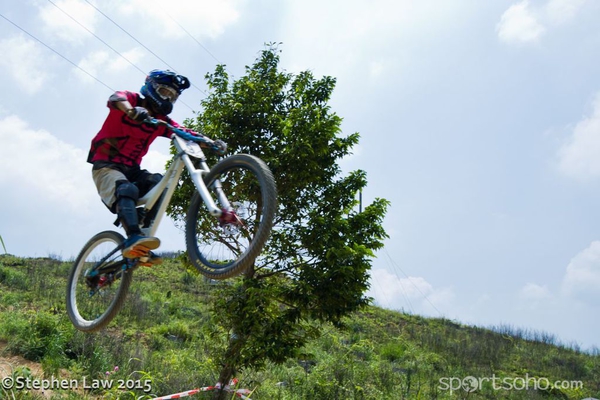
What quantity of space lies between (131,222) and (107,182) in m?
0.60

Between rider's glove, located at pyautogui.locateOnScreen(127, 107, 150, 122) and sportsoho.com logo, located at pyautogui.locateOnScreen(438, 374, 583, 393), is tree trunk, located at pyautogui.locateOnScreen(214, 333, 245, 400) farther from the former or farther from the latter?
sportsoho.com logo, located at pyautogui.locateOnScreen(438, 374, 583, 393)

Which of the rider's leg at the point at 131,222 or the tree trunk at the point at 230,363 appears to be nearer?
the rider's leg at the point at 131,222

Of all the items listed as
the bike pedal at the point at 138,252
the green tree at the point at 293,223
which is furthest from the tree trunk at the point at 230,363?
the bike pedal at the point at 138,252

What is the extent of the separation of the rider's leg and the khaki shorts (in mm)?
105

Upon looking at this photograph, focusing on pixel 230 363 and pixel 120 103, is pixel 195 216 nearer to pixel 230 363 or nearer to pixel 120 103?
pixel 120 103

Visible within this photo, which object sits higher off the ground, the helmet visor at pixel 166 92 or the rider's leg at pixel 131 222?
the helmet visor at pixel 166 92

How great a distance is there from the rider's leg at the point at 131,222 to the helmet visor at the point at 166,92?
0.95 m

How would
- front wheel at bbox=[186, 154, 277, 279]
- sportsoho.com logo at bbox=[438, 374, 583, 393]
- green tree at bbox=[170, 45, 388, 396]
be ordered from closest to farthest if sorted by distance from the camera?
front wheel at bbox=[186, 154, 277, 279]
green tree at bbox=[170, 45, 388, 396]
sportsoho.com logo at bbox=[438, 374, 583, 393]

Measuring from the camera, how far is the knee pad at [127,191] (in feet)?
15.7

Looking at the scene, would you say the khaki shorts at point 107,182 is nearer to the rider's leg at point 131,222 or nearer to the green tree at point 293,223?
the rider's leg at point 131,222

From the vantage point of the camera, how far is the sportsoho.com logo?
16.7 meters

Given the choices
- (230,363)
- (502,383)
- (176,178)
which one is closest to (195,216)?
(176,178)

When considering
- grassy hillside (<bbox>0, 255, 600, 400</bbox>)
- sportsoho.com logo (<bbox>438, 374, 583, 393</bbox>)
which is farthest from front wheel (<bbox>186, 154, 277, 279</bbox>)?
sportsoho.com logo (<bbox>438, 374, 583, 393</bbox>)

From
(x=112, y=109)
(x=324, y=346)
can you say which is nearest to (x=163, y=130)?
(x=112, y=109)
